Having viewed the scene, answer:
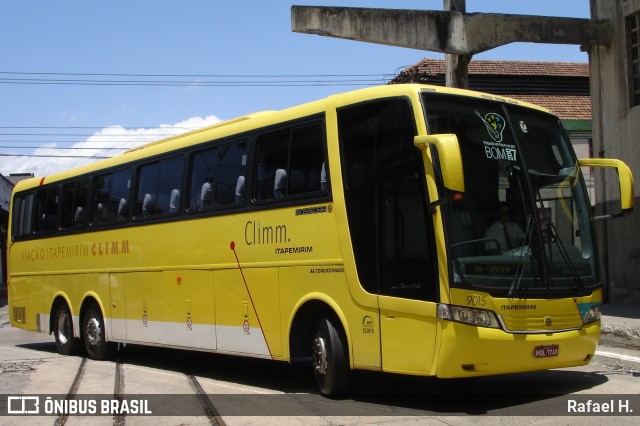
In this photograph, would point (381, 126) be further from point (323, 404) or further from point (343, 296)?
point (323, 404)

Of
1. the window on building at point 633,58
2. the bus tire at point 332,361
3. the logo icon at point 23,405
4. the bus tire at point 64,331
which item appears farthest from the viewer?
the window on building at point 633,58

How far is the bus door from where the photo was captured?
762 cm

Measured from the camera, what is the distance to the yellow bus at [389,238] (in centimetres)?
754

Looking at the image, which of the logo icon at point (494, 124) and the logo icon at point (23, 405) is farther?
the logo icon at point (23, 405)

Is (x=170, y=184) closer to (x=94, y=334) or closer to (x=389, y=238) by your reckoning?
(x=94, y=334)

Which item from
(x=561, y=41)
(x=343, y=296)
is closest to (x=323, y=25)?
(x=561, y=41)

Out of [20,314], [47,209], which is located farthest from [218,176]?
[20,314]

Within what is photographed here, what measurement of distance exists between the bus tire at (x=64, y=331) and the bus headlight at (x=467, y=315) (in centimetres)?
936

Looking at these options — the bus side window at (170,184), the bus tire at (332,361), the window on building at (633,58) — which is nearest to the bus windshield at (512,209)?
the bus tire at (332,361)

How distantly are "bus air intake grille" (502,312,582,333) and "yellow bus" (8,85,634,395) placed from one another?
0.05 feet

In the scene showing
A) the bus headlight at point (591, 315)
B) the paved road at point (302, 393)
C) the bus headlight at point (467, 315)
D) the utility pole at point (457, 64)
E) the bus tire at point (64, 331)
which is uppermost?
the utility pole at point (457, 64)

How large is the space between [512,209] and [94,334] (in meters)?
8.84

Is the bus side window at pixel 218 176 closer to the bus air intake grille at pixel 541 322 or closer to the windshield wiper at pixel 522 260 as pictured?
the windshield wiper at pixel 522 260

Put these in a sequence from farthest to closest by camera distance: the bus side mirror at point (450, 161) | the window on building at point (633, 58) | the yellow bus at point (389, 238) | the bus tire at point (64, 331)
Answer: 1. the window on building at point (633, 58)
2. the bus tire at point (64, 331)
3. the yellow bus at point (389, 238)
4. the bus side mirror at point (450, 161)
